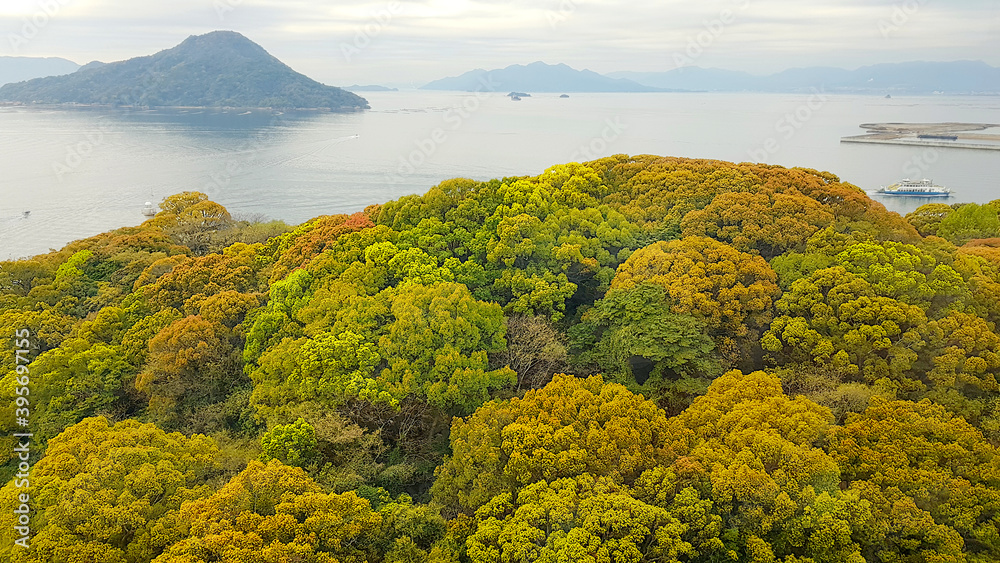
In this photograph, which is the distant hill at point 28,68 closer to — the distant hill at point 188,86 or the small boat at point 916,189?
the distant hill at point 188,86

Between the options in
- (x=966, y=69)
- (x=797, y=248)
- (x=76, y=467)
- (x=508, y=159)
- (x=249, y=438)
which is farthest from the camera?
(x=966, y=69)

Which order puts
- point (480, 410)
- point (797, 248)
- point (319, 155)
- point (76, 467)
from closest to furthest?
1. point (76, 467)
2. point (480, 410)
3. point (797, 248)
4. point (319, 155)

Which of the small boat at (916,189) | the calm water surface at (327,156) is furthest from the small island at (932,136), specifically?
the small boat at (916,189)

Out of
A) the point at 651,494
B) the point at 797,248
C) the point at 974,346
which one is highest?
the point at 797,248

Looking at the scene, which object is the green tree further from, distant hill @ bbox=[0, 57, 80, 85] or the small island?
distant hill @ bbox=[0, 57, 80, 85]

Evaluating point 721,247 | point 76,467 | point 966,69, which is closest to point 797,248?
point 721,247

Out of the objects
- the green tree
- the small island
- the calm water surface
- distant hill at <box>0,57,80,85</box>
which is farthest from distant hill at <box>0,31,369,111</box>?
the green tree

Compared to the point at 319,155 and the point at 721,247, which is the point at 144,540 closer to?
the point at 721,247

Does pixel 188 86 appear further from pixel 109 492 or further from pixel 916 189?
pixel 109 492
